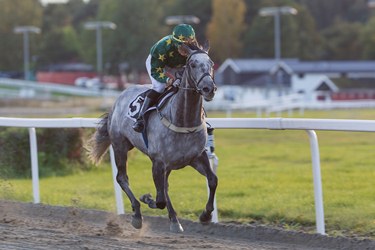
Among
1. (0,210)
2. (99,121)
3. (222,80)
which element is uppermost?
(99,121)

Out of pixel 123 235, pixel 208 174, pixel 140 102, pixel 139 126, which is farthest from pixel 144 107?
pixel 123 235

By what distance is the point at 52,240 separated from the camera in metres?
5.67

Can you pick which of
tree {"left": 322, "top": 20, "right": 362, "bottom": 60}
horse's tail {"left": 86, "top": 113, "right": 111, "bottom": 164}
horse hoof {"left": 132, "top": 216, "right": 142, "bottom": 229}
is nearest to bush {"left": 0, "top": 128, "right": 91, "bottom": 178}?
horse's tail {"left": 86, "top": 113, "right": 111, "bottom": 164}

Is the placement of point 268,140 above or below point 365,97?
above

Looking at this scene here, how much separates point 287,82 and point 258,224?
4771 centimetres

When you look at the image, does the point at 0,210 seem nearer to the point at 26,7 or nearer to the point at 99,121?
the point at 99,121

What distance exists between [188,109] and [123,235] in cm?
107

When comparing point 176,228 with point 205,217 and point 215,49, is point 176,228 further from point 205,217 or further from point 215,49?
point 215,49

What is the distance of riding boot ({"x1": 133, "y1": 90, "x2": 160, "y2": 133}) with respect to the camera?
6.36 meters

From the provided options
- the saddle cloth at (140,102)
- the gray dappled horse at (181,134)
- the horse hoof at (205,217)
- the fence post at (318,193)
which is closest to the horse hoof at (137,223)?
the gray dappled horse at (181,134)

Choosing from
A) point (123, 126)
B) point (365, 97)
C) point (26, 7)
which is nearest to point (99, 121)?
point (123, 126)

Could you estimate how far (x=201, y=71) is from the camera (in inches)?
222

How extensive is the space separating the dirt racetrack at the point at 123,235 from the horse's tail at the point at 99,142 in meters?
0.50

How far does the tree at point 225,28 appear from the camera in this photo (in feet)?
201
